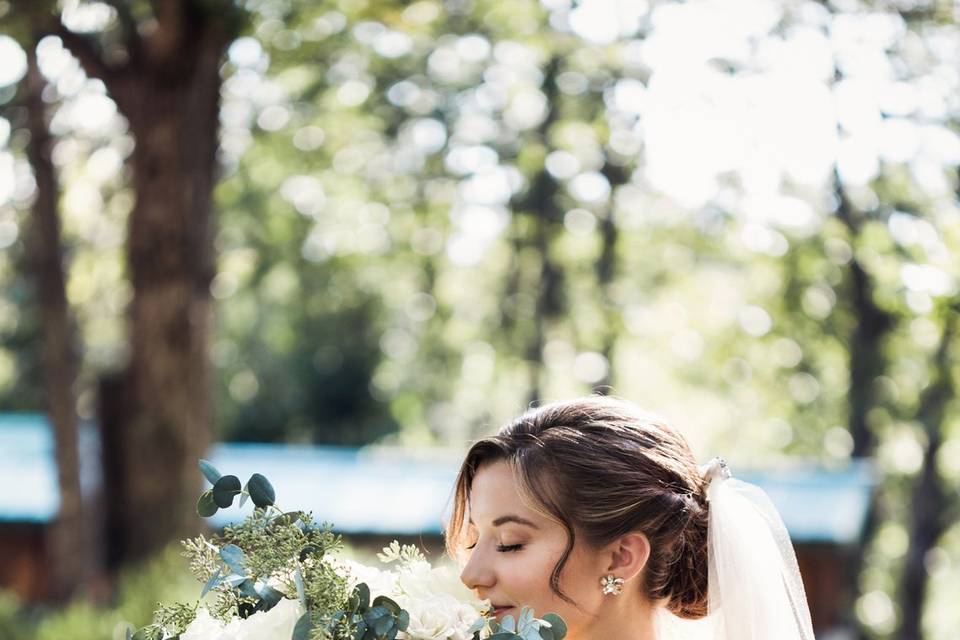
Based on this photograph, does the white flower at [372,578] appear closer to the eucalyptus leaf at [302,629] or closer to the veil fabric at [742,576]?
the eucalyptus leaf at [302,629]

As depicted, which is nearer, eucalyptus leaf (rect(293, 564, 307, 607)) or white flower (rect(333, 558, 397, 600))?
eucalyptus leaf (rect(293, 564, 307, 607))

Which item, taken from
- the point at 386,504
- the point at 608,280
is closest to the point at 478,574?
the point at 386,504

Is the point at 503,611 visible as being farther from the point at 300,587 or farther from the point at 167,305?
the point at 167,305

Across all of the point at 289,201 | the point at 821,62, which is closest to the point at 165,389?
the point at 821,62

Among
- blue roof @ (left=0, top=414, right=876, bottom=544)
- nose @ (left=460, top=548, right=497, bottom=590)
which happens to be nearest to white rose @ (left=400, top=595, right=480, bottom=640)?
nose @ (left=460, top=548, right=497, bottom=590)

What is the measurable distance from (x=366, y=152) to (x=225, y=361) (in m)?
8.63

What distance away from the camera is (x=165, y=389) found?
30.3 feet

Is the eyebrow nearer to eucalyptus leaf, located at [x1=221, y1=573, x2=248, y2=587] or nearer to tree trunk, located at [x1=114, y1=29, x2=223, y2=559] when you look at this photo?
eucalyptus leaf, located at [x1=221, y1=573, x2=248, y2=587]

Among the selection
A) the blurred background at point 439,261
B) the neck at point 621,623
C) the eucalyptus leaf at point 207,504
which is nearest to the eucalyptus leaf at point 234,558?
the eucalyptus leaf at point 207,504

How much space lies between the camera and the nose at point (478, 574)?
2.91 metres

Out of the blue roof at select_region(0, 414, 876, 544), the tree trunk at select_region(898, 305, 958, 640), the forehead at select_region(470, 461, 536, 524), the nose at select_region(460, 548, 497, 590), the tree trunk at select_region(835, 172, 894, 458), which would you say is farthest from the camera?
the tree trunk at select_region(898, 305, 958, 640)

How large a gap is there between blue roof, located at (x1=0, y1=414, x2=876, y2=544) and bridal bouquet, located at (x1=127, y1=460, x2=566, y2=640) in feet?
46.1

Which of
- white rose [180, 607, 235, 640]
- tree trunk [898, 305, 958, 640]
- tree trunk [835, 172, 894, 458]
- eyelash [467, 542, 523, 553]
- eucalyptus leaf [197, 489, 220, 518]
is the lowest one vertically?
tree trunk [898, 305, 958, 640]

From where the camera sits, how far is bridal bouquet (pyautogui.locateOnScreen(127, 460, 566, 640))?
2.45m
